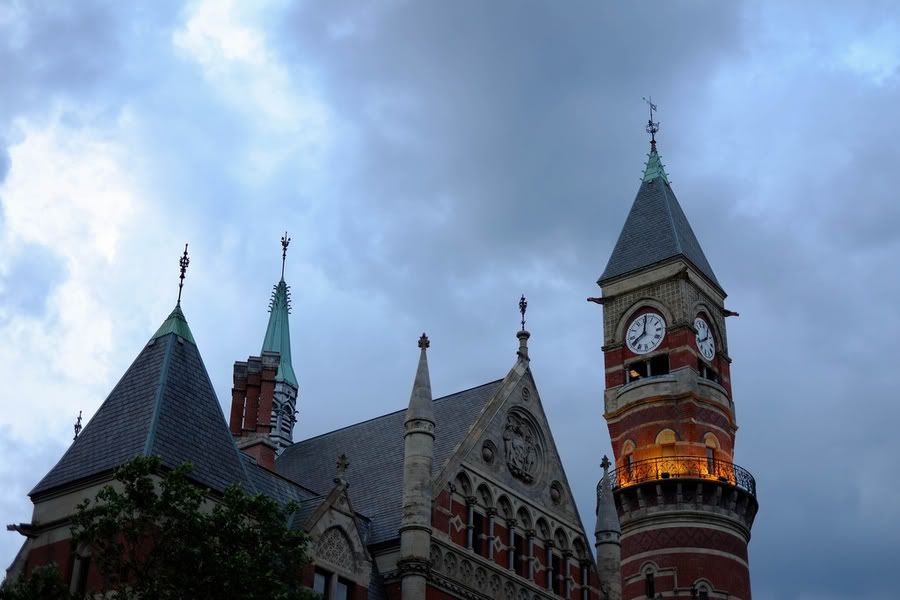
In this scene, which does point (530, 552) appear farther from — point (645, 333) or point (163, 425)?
point (645, 333)

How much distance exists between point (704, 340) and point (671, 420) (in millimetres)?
6059

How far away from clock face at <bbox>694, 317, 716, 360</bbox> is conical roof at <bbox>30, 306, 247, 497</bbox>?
38.2 metres

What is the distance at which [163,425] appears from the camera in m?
35.7

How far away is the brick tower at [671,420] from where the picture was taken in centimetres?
6438

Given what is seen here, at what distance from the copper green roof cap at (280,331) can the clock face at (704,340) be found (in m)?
26.6

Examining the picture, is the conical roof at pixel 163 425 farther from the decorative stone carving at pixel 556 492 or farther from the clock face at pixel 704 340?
the clock face at pixel 704 340

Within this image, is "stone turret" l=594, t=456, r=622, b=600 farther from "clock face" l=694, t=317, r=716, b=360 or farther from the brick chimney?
"clock face" l=694, t=317, r=716, b=360

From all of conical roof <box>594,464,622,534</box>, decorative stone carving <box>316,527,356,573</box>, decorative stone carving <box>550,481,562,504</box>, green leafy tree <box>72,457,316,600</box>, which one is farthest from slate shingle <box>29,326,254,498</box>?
conical roof <box>594,464,622,534</box>

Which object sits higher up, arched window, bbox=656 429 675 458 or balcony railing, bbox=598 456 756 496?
arched window, bbox=656 429 675 458

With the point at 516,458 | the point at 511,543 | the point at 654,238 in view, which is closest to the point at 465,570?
the point at 511,543

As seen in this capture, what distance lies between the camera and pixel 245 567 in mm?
27281

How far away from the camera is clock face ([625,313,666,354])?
233 feet

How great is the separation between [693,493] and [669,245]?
51.0 ft

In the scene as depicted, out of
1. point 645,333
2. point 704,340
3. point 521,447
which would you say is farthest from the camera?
point 645,333
